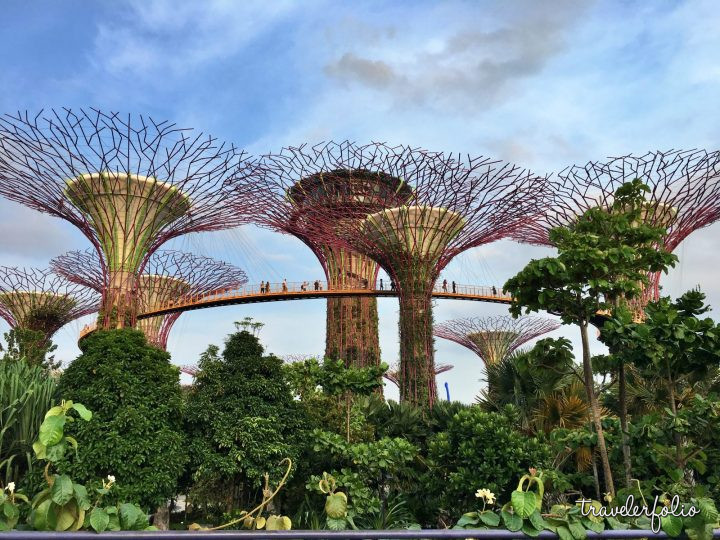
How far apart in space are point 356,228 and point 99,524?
17508 mm

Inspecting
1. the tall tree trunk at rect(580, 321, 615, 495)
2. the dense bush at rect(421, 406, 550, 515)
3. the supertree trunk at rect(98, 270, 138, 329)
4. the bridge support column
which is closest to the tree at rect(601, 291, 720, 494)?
the tall tree trunk at rect(580, 321, 615, 495)

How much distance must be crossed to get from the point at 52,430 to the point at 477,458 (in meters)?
6.39

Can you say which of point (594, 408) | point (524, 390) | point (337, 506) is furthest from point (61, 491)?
point (524, 390)

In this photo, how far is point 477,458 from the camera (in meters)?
7.98

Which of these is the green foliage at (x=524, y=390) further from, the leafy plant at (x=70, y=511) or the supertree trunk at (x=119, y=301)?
the supertree trunk at (x=119, y=301)

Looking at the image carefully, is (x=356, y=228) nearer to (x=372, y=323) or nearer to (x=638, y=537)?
(x=372, y=323)

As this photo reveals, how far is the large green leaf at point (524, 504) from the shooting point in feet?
7.90

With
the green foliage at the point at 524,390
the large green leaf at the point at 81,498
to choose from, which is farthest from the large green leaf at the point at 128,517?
the green foliage at the point at 524,390

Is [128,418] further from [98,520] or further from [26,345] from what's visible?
[26,345]

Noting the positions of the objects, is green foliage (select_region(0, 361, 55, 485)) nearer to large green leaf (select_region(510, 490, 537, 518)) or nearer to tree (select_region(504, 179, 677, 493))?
tree (select_region(504, 179, 677, 493))

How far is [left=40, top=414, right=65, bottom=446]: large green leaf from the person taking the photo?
242 cm

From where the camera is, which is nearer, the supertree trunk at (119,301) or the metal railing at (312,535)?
the metal railing at (312,535)

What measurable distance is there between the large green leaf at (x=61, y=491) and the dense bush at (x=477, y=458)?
243 inches

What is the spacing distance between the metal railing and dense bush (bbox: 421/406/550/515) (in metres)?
5.44
